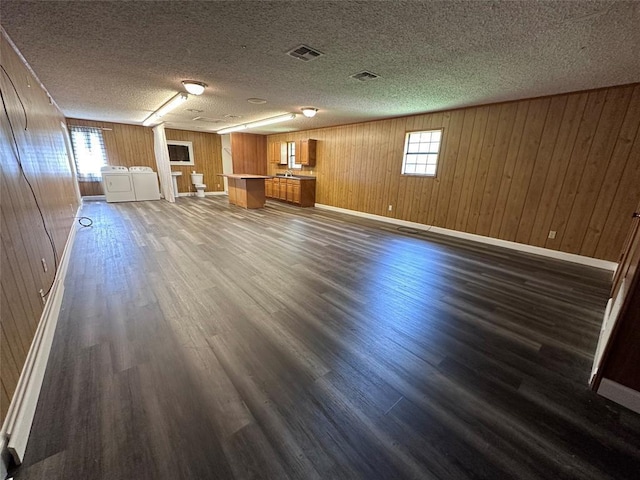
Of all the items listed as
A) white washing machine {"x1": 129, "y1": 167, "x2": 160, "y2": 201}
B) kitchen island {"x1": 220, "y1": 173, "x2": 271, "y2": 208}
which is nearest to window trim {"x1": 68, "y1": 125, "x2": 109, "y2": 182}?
white washing machine {"x1": 129, "y1": 167, "x2": 160, "y2": 201}

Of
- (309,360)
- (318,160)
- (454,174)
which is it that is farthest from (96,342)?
(318,160)

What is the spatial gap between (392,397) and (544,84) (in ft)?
14.3

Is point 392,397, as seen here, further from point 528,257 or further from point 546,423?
point 528,257

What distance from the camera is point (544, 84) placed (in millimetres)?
3439

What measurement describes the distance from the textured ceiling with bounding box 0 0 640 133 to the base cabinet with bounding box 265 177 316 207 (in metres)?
3.91

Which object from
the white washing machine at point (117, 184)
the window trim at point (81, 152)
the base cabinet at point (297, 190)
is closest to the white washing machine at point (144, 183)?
the white washing machine at point (117, 184)

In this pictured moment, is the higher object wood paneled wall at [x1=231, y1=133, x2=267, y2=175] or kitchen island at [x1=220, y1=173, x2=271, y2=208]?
wood paneled wall at [x1=231, y1=133, x2=267, y2=175]

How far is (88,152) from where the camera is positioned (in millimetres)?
8000

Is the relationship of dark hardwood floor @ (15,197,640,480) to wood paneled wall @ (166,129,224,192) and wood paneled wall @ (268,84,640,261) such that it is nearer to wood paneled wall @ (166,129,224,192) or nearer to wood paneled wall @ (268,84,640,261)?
wood paneled wall @ (268,84,640,261)

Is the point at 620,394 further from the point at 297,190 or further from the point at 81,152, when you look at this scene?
the point at 81,152

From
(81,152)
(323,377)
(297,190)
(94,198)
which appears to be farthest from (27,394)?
(81,152)

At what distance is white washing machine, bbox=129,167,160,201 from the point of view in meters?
8.18

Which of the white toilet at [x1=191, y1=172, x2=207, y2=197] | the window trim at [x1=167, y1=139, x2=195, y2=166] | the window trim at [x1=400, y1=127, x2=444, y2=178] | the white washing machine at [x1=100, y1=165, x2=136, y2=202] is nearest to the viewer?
the window trim at [x1=400, y1=127, x2=444, y2=178]

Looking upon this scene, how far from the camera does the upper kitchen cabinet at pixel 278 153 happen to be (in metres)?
9.56
